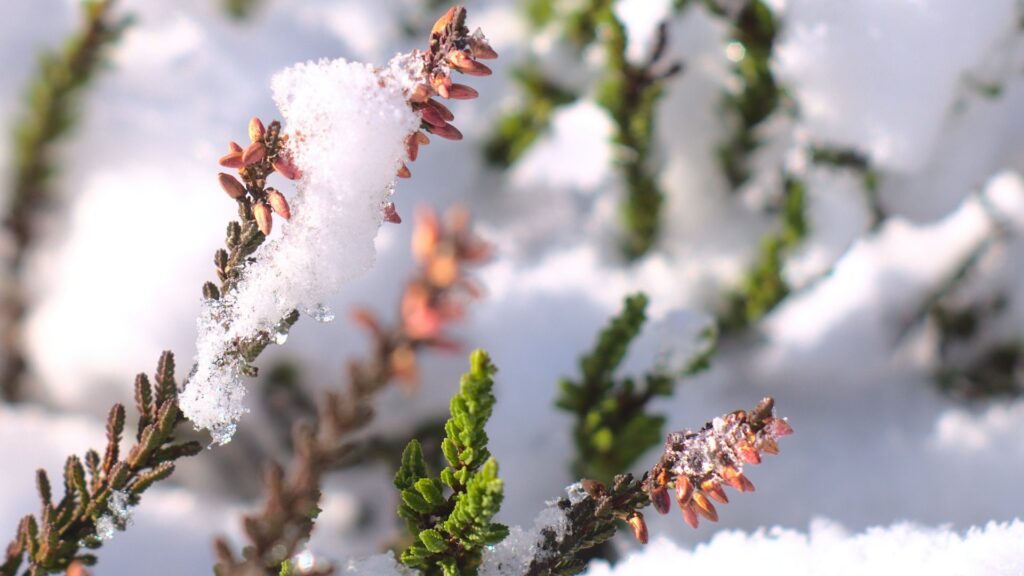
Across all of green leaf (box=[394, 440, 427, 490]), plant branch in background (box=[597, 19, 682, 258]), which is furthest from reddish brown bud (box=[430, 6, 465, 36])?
plant branch in background (box=[597, 19, 682, 258])

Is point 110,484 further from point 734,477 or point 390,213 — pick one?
point 734,477

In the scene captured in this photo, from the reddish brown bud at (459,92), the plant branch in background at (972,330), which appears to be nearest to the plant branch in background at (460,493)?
the reddish brown bud at (459,92)

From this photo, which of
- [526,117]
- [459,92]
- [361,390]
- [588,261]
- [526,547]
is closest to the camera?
[361,390]

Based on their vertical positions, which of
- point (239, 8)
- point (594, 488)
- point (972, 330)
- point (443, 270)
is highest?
point (239, 8)

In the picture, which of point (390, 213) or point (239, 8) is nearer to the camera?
point (390, 213)

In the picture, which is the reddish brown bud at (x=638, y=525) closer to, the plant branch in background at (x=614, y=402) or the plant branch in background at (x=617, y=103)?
the plant branch in background at (x=614, y=402)

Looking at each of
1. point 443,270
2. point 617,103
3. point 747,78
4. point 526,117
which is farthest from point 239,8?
point 443,270
